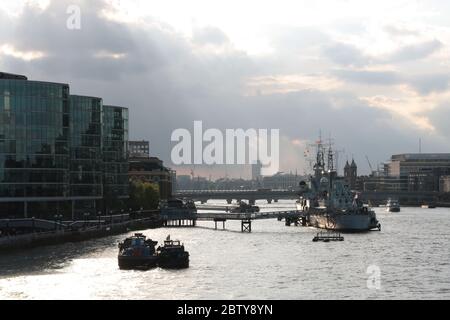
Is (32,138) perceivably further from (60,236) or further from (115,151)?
(115,151)

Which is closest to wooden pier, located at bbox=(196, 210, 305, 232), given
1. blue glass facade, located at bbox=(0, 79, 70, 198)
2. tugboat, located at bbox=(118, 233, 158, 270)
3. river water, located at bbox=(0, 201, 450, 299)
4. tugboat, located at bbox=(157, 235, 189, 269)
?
blue glass facade, located at bbox=(0, 79, 70, 198)

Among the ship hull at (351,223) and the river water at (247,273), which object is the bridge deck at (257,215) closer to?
the ship hull at (351,223)

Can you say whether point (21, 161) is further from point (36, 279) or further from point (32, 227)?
point (36, 279)

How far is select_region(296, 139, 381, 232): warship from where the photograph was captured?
153 m

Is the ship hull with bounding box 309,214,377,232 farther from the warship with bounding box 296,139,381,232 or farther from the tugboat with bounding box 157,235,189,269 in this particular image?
the tugboat with bounding box 157,235,189,269

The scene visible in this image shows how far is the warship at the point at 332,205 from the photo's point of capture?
153 meters

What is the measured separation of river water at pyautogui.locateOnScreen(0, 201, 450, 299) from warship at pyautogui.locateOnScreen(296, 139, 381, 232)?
111 feet

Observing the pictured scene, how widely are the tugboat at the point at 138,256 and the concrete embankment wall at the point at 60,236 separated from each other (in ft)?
53.1

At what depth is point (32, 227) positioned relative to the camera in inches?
4692

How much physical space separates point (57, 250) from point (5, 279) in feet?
96.7

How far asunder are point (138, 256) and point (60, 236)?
2989 cm
